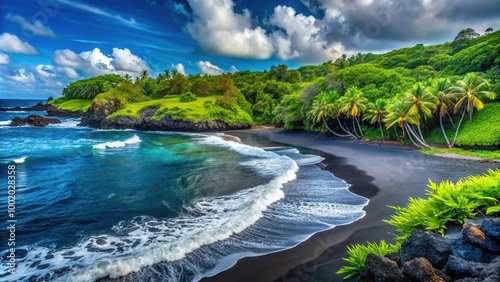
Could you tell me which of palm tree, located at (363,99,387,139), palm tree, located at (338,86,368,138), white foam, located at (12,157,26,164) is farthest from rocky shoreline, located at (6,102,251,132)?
white foam, located at (12,157,26,164)

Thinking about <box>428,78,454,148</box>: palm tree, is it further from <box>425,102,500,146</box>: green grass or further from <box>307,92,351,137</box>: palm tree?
<box>307,92,351,137</box>: palm tree

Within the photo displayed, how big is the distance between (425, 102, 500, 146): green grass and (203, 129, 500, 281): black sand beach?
18.6ft

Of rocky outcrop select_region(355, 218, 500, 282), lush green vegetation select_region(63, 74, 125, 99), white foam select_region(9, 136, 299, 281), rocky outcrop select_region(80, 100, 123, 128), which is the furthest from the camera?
lush green vegetation select_region(63, 74, 125, 99)

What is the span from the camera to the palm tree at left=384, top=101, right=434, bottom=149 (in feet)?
99.6

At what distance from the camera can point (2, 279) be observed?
24.5 feet

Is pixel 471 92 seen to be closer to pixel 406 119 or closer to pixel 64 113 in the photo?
pixel 406 119

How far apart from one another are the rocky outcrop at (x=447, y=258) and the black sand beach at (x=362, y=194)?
7.26ft

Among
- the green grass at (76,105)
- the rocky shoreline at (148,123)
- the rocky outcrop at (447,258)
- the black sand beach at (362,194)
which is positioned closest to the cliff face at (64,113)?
the green grass at (76,105)

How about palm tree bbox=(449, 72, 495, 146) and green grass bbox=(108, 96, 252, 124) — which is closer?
palm tree bbox=(449, 72, 495, 146)

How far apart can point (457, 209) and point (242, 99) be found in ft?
224

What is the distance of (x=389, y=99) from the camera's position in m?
39.0

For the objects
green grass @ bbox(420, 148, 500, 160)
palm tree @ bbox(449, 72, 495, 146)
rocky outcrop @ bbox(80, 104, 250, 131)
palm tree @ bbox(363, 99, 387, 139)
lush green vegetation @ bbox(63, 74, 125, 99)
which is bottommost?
green grass @ bbox(420, 148, 500, 160)

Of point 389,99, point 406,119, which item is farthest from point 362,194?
point 389,99

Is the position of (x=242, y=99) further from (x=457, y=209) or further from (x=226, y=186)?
(x=457, y=209)
